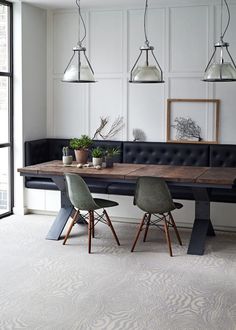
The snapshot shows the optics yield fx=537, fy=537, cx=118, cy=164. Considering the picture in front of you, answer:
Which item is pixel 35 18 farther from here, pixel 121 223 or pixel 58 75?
pixel 121 223

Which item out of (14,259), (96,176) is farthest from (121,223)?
(14,259)

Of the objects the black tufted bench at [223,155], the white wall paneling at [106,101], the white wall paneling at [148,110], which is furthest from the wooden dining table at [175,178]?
the white wall paneling at [106,101]

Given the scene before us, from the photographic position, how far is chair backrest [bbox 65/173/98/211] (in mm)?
5316

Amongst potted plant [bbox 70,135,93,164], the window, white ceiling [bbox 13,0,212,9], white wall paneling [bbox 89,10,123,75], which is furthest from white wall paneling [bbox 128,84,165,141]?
the window

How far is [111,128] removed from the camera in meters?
7.20

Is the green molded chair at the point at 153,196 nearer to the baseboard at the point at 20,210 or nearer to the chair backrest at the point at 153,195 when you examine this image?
the chair backrest at the point at 153,195

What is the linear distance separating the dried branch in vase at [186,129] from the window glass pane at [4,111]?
2176mm

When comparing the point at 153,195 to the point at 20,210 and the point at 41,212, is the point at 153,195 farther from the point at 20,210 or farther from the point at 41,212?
the point at 20,210

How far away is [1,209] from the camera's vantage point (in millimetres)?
7047

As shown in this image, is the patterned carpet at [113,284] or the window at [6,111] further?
the window at [6,111]

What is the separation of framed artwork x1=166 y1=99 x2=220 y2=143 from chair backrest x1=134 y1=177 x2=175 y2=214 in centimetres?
180

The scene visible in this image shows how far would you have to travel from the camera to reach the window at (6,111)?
6828 millimetres

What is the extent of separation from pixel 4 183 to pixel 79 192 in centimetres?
200

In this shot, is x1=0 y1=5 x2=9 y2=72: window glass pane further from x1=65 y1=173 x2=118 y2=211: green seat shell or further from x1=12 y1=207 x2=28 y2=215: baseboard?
x1=65 y1=173 x2=118 y2=211: green seat shell
